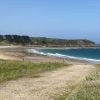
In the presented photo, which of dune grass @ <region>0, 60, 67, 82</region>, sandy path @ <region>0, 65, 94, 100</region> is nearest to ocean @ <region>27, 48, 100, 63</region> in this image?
dune grass @ <region>0, 60, 67, 82</region>

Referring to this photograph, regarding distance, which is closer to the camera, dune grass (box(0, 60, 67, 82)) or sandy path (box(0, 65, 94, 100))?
sandy path (box(0, 65, 94, 100))

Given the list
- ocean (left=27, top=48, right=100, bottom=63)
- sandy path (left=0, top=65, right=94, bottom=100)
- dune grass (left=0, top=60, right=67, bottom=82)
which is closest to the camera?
sandy path (left=0, top=65, right=94, bottom=100)

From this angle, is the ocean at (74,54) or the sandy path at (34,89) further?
the ocean at (74,54)

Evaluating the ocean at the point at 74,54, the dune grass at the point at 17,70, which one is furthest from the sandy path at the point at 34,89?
the ocean at the point at 74,54

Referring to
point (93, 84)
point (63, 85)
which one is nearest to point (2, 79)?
point (63, 85)

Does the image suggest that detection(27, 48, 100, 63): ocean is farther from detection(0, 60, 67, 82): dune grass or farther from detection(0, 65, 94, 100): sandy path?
detection(0, 65, 94, 100): sandy path

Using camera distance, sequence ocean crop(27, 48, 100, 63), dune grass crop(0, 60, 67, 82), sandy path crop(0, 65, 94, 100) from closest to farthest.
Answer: sandy path crop(0, 65, 94, 100)
dune grass crop(0, 60, 67, 82)
ocean crop(27, 48, 100, 63)

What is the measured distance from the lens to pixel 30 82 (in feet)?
78.6

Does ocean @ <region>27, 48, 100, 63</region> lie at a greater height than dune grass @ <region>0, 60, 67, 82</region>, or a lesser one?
lesser

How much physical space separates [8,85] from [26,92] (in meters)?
2.86

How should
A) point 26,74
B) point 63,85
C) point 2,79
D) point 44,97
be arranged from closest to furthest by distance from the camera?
point 44,97 → point 63,85 → point 2,79 → point 26,74

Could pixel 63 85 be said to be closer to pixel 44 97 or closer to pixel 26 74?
pixel 44 97

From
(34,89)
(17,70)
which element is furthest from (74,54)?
(34,89)

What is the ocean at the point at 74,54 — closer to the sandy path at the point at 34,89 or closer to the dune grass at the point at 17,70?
the dune grass at the point at 17,70
